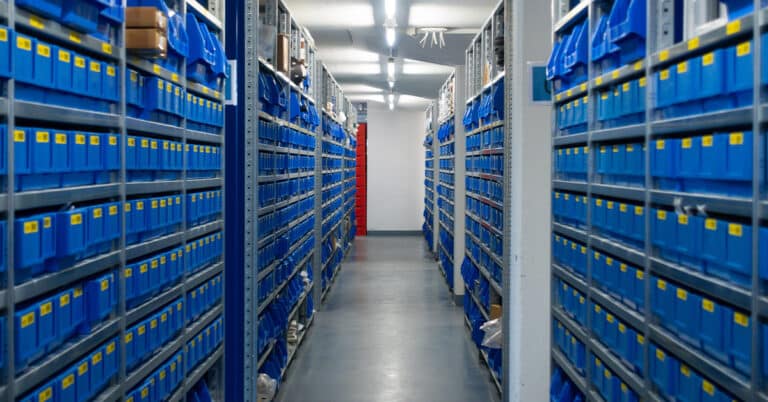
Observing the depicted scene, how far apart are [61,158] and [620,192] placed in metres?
2.11

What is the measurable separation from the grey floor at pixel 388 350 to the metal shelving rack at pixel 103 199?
7.43 ft

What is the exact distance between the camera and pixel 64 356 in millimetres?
2410

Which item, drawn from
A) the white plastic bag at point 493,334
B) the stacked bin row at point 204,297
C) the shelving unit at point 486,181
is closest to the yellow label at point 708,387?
the stacked bin row at point 204,297

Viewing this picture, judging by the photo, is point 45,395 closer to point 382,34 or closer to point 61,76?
point 61,76

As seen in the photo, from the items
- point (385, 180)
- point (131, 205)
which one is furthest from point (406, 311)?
point (385, 180)

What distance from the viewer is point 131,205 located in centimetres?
300

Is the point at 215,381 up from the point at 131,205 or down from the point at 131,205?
down

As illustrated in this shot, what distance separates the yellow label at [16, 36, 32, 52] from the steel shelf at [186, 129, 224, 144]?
4.96 feet

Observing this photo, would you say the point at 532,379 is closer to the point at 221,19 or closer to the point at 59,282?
the point at 221,19

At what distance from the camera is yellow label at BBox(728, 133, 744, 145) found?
7.19 feet

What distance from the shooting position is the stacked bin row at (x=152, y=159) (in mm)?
2984

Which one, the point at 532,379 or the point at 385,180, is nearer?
the point at 532,379

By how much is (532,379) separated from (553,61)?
2033mm

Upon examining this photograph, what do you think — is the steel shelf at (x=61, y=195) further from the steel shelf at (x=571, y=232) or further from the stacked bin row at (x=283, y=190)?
the stacked bin row at (x=283, y=190)
